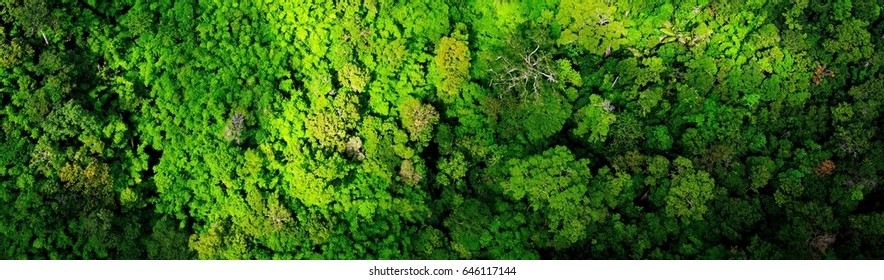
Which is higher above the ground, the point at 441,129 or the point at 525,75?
the point at 525,75

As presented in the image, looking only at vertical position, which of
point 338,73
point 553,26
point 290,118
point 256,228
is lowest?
point 256,228

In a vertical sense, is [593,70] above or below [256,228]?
above

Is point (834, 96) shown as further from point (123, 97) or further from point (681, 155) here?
point (123, 97)

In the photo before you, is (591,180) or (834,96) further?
(834,96)

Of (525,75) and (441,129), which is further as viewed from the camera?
(441,129)

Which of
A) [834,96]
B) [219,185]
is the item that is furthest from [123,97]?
[834,96]

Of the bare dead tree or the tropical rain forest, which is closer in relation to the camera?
the tropical rain forest

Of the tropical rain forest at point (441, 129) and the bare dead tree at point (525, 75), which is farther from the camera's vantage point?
the bare dead tree at point (525, 75)
